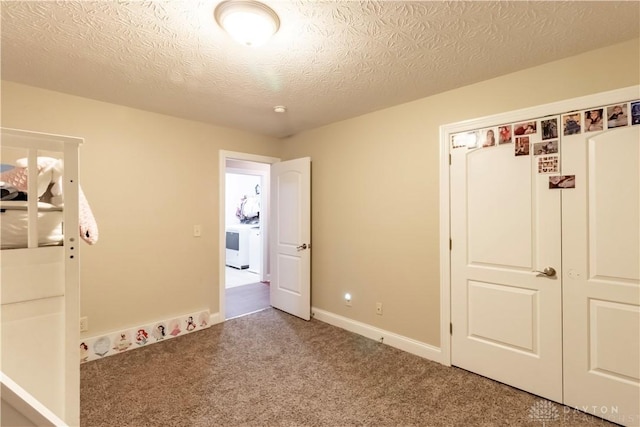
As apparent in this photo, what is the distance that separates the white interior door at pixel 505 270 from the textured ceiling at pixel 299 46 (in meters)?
0.73

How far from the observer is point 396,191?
9.53 feet

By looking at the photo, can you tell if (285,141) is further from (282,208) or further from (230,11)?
(230,11)

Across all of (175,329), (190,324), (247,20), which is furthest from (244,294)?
(247,20)

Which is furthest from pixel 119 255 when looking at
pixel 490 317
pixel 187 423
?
pixel 490 317

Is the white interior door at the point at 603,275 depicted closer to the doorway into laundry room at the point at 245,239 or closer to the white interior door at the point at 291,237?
the white interior door at the point at 291,237

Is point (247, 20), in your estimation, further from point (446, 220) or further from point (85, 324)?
point (85, 324)

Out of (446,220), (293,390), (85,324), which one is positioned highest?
(446,220)

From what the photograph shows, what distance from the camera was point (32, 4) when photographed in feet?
4.84

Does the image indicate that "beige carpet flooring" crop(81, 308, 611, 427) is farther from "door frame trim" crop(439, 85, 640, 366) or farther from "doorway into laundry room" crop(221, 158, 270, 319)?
"doorway into laundry room" crop(221, 158, 270, 319)

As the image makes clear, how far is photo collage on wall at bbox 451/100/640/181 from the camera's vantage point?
1838 millimetres

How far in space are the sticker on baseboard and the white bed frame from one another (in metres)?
2.76

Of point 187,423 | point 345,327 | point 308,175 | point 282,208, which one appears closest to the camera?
point 187,423

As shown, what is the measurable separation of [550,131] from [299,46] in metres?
1.77

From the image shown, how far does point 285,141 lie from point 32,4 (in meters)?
2.79
